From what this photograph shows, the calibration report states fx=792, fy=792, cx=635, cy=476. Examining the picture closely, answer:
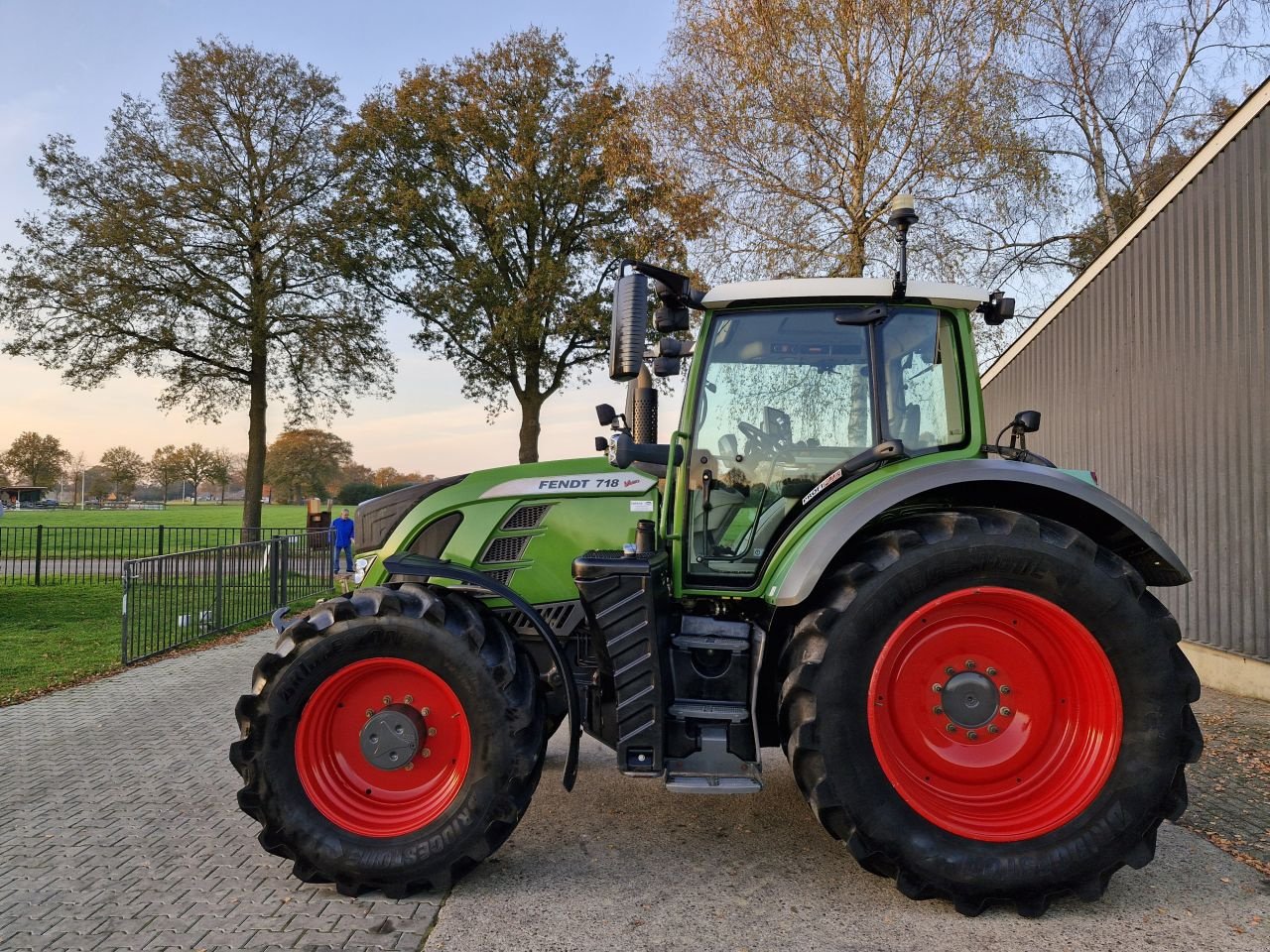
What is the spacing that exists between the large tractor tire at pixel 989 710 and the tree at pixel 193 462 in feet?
270

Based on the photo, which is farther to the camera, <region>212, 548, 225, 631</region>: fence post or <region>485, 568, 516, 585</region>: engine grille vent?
<region>212, 548, 225, 631</region>: fence post

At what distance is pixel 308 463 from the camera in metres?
63.6

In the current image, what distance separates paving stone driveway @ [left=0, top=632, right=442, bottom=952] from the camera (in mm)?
2787

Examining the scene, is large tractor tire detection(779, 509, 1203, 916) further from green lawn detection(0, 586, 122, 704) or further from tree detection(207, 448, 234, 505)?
tree detection(207, 448, 234, 505)

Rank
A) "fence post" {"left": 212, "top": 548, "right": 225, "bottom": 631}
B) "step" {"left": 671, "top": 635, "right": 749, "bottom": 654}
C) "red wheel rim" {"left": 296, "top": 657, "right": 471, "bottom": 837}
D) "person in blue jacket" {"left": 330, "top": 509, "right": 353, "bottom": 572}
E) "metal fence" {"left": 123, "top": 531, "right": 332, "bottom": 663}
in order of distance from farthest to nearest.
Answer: "person in blue jacket" {"left": 330, "top": 509, "right": 353, "bottom": 572}
"fence post" {"left": 212, "top": 548, "right": 225, "bottom": 631}
"metal fence" {"left": 123, "top": 531, "right": 332, "bottom": 663}
"step" {"left": 671, "top": 635, "right": 749, "bottom": 654}
"red wheel rim" {"left": 296, "top": 657, "right": 471, "bottom": 837}

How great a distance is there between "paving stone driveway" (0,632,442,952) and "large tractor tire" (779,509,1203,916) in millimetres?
1698

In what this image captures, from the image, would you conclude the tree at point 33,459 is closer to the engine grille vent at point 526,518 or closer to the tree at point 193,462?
the tree at point 193,462

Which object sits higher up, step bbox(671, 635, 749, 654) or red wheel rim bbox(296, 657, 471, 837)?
step bbox(671, 635, 749, 654)

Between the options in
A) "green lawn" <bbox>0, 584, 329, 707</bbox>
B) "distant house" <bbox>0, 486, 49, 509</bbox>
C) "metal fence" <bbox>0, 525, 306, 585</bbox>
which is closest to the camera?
"green lawn" <bbox>0, 584, 329, 707</bbox>

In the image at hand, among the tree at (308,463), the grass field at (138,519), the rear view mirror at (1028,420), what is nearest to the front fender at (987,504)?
the rear view mirror at (1028,420)

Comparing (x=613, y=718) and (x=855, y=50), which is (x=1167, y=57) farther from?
(x=613, y=718)

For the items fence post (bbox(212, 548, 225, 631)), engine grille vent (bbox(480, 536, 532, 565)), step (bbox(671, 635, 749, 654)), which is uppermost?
engine grille vent (bbox(480, 536, 532, 565))

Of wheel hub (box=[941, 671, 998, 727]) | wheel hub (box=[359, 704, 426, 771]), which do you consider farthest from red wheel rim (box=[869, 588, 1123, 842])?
wheel hub (box=[359, 704, 426, 771])

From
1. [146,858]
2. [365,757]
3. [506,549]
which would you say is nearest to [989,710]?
[506,549]
